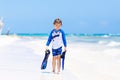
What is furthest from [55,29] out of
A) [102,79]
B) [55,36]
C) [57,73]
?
[102,79]

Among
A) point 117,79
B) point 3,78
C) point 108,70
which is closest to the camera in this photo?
point 3,78

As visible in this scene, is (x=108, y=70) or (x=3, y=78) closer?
(x=3, y=78)

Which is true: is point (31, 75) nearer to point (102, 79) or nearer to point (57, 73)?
point (57, 73)

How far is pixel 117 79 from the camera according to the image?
364 inches

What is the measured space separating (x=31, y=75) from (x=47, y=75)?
328 mm

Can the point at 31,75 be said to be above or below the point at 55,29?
below

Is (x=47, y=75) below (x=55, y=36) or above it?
below

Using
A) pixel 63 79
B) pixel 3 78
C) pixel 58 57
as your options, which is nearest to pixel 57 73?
pixel 58 57

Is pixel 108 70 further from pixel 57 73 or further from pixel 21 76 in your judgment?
pixel 21 76

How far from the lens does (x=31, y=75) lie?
886 centimetres

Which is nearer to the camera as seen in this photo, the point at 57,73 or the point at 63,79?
the point at 63,79

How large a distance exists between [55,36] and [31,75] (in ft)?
3.67

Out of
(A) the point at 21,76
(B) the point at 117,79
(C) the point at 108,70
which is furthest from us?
A: (C) the point at 108,70

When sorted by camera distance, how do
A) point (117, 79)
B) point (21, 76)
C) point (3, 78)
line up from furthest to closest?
1. point (117, 79)
2. point (21, 76)
3. point (3, 78)
